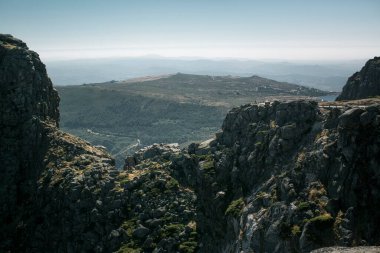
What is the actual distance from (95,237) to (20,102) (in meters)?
40.3

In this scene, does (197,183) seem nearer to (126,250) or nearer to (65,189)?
(126,250)

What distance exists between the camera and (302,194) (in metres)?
48.9

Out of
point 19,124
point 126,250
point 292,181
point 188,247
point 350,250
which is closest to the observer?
point 350,250

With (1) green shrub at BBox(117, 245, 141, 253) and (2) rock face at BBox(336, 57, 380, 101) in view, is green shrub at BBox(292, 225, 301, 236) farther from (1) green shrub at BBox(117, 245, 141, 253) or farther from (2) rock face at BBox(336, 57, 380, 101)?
(2) rock face at BBox(336, 57, 380, 101)

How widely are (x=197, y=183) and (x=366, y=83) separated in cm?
4164

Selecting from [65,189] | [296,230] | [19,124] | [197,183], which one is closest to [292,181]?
[296,230]

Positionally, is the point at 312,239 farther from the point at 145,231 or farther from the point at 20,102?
the point at 20,102

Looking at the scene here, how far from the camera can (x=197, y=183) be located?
244ft

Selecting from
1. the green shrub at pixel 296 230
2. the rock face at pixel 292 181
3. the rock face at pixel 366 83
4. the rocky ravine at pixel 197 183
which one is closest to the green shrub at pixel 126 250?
the rocky ravine at pixel 197 183

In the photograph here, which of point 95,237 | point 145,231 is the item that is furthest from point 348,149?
point 95,237

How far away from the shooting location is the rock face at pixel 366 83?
82625 millimetres

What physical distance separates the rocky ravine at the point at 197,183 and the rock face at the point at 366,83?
969 inches

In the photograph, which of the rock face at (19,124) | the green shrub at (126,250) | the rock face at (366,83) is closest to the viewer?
the green shrub at (126,250)

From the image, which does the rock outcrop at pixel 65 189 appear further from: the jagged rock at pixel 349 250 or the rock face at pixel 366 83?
the rock face at pixel 366 83
